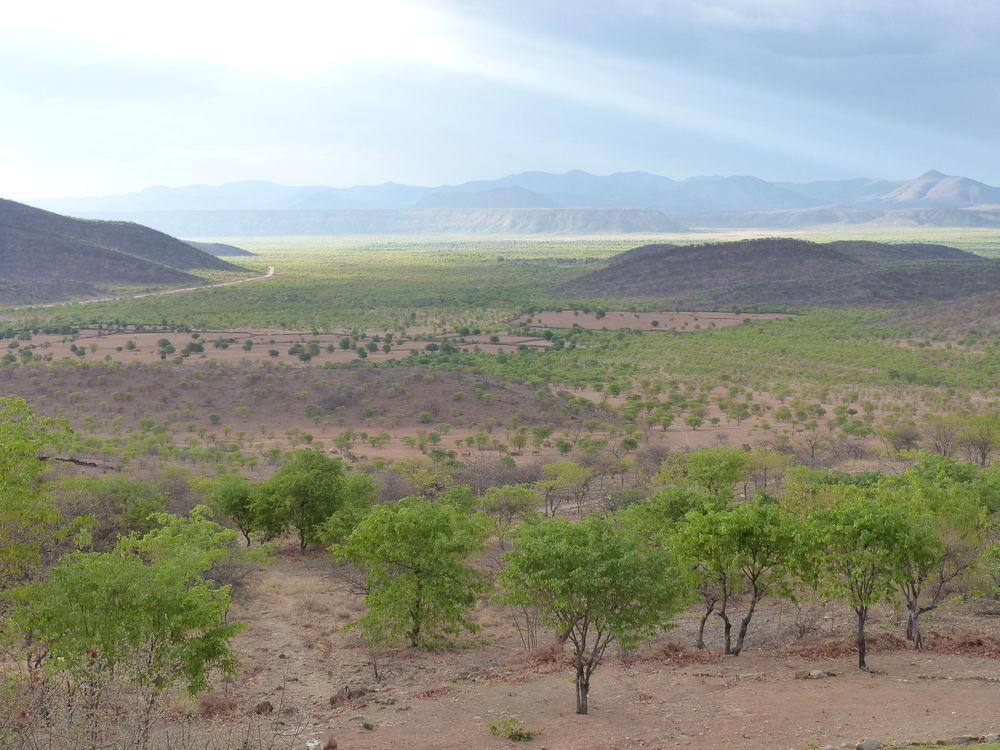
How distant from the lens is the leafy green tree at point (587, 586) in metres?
15.1

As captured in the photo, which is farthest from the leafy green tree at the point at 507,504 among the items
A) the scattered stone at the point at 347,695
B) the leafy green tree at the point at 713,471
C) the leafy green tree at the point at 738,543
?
the scattered stone at the point at 347,695

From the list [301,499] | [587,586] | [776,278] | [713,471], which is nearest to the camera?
[587,586]

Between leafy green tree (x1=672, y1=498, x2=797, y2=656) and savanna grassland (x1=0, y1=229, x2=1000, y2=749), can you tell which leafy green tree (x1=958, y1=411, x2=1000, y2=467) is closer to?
savanna grassland (x1=0, y1=229, x2=1000, y2=749)

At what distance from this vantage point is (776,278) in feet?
390

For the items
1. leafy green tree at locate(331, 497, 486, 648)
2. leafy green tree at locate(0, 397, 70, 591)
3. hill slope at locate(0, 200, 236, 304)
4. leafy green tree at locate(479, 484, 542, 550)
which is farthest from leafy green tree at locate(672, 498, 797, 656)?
hill slope at locate(0, 200, 236, 304)

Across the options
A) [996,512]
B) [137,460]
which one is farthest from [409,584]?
[137,460]

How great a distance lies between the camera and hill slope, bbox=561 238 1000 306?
106000 mm

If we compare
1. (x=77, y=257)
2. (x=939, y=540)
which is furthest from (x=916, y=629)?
(x=77, y=257)

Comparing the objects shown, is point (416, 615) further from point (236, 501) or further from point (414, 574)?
point (236, 501)

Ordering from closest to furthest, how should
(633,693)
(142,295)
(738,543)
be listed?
1. (633,693)
2. (738,543)
3. (142,295)

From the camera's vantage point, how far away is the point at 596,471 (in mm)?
36500

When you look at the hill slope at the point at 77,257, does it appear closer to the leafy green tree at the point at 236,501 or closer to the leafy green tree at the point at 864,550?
the leafy green tree at the point at 236,501

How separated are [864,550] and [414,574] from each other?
9.48 meters

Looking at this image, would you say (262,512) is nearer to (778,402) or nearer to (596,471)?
(596,471)
